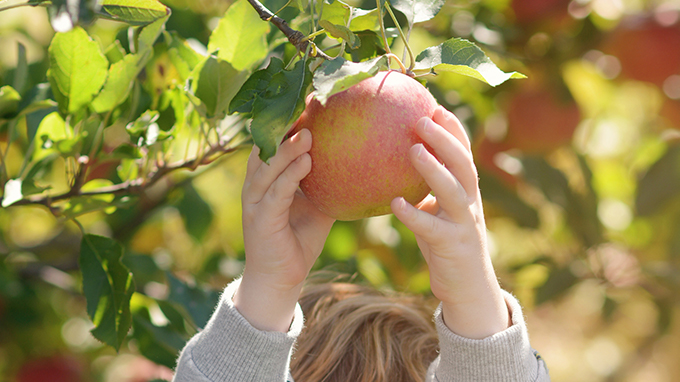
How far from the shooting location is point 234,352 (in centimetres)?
68

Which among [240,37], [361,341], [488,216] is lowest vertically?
[488,216]

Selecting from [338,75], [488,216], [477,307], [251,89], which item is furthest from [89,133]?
[488,216]

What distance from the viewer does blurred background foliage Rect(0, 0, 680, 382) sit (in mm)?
1081

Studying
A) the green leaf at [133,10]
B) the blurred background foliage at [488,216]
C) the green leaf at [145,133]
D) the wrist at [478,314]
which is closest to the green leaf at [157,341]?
the blurred background foliage at [488,216]

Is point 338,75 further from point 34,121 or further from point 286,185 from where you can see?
point 34,121

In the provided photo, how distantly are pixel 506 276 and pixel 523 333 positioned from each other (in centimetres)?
70

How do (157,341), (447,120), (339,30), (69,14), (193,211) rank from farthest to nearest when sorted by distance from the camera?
1. (193,211)
2. (157,341)
3. (447,120)
4. (339,30)
5. (69,14)

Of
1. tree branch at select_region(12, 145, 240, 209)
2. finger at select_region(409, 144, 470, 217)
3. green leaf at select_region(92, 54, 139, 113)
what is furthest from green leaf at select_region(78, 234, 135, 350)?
finger at select_region(409, 144, 470, 217)

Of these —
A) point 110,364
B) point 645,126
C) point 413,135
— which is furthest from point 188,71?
point 645,126

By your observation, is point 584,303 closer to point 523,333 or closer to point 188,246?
point 188,246

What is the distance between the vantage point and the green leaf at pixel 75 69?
603 mm

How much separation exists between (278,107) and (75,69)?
320 mm

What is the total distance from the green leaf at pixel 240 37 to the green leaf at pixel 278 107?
0.20m

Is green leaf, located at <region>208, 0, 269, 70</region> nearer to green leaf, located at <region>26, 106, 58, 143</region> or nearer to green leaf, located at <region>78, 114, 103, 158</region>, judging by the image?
green leaf, located at <region>78, 114, 103, 158</region>
